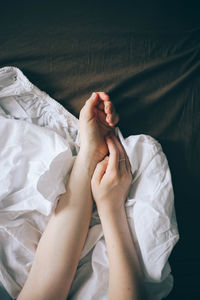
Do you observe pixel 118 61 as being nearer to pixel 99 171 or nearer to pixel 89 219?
pixel 99 171

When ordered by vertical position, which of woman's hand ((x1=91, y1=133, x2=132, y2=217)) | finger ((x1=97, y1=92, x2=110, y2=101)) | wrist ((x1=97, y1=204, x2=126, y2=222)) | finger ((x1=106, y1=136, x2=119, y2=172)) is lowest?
wrist ((x1=97, y1=204, x2=126, y2=222))

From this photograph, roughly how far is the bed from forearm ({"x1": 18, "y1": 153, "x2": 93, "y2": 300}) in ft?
0.76

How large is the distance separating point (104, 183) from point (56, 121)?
24cm

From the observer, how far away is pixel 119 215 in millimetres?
536

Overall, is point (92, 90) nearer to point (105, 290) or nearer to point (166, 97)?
Answer: point (166, 97)

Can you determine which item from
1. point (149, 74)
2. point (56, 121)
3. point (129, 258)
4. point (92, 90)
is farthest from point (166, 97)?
point (129, 258)

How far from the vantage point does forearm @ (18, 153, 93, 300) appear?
45 cm

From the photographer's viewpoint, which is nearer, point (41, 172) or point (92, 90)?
point (41, 172)

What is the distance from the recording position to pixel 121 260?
46 centimetres

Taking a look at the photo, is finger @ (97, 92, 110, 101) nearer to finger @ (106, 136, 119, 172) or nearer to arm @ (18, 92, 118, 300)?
arm @ (18, 92, 118, 300)

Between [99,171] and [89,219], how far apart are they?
127mm

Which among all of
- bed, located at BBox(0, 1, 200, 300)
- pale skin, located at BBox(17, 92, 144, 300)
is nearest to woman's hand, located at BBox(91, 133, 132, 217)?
pale skin, located at BBox(17, 92, 144, 300)

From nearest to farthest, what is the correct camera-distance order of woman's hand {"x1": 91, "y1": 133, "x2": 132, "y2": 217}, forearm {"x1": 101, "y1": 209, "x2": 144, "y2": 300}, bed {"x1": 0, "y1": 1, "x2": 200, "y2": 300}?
1. forearm {"x1": 101, "y1": 209, "x2": 144, "y2": 300}
2. woman's hand {"x1": 91, "y1": 133, "x2": 132, "y2": 217}
3. bed {"x1": 0, "y1": 1, "x2": 200, "y2": 300}

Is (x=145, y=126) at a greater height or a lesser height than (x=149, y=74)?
lesser
